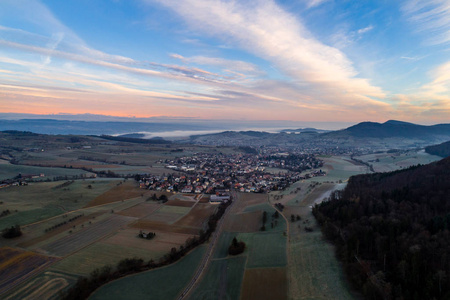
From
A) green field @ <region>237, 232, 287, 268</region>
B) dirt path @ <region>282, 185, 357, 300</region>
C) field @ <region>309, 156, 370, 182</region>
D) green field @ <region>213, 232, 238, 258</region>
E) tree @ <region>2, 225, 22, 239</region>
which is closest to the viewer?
dirt path @ <region>282, 185, 357, 300</region>

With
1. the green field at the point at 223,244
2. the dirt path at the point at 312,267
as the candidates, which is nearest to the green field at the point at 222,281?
the green field at the point at 223,244

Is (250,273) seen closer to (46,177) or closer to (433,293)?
(433,293)

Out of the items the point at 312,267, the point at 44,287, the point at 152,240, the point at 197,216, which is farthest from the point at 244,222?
the point at 44,287

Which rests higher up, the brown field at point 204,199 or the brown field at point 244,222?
the brown field at point 244,222

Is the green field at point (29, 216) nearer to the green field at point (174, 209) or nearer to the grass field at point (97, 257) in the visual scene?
the grass field at point (97, 257)

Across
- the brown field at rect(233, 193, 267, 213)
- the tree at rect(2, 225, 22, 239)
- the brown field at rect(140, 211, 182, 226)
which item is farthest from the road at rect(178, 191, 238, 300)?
the tree at rect(2, 225, 22, 239)

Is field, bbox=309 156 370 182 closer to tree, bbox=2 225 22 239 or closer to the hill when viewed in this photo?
the hill

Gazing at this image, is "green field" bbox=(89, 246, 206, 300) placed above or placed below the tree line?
below
